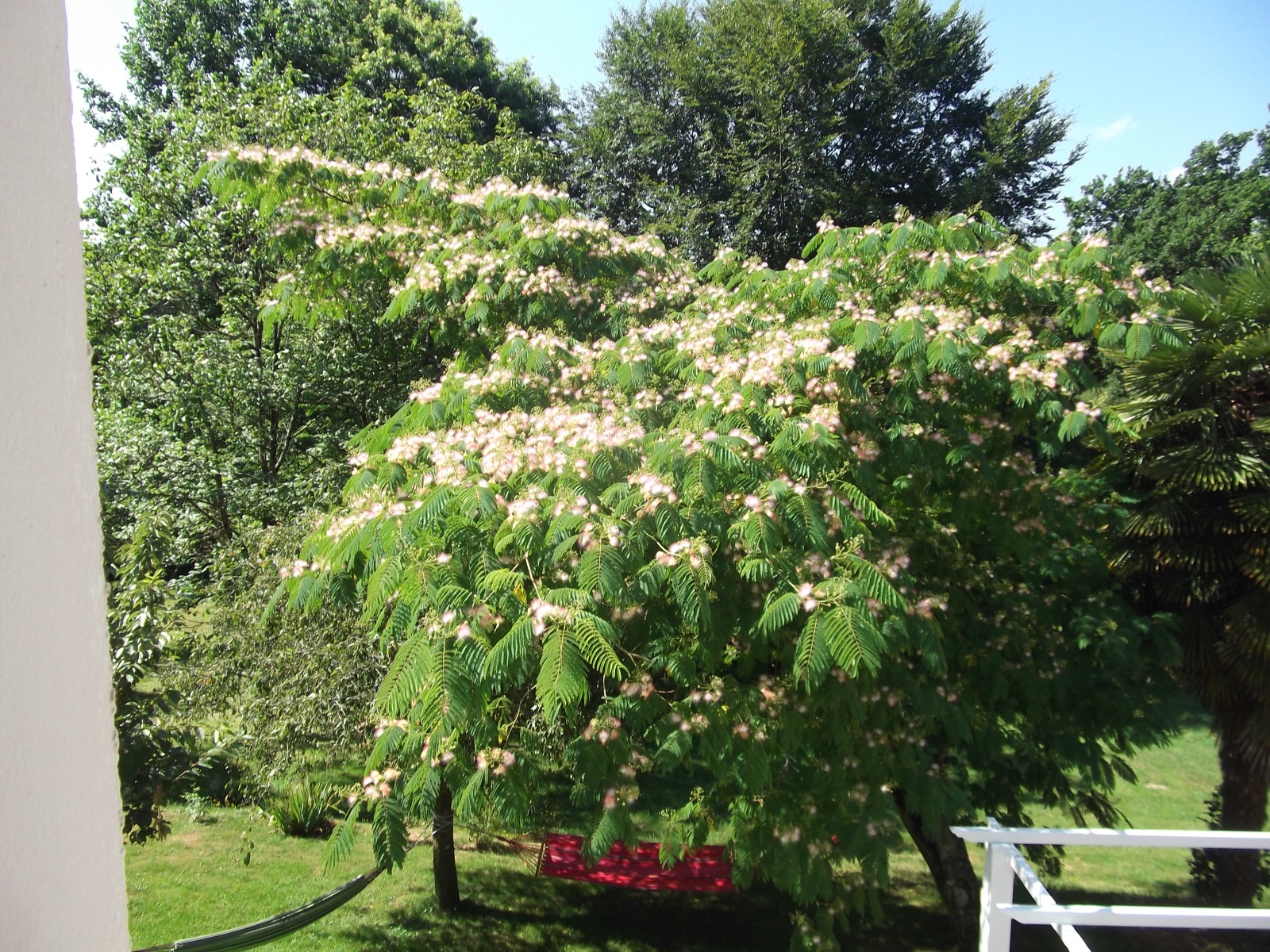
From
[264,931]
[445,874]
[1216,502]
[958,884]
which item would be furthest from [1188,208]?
[264,931]

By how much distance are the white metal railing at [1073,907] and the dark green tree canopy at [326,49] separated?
12.3m

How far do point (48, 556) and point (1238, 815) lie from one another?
7937mm

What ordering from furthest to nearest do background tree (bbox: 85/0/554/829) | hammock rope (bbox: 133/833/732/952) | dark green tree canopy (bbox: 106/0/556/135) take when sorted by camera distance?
dark green tree canopy (bbox: 106/0/556/135)
background tree (bbox: 85/0/554/829)
hammock rope (bbox: 133/833/732/952)

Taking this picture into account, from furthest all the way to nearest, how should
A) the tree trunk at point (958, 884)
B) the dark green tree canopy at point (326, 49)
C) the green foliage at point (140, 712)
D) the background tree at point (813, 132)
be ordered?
the background tree at point (813, 132), the dark green tree canopy at point (326, 49), the tree trunk at point (958, 884), the green foliage at point (140, 712)

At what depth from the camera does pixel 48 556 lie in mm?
815

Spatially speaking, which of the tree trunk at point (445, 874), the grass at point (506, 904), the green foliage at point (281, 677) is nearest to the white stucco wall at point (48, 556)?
the green foliage at point (281, 677)

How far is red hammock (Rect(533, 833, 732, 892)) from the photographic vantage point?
7.74m

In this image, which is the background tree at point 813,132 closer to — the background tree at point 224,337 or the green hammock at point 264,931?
the background tree at point 224,337

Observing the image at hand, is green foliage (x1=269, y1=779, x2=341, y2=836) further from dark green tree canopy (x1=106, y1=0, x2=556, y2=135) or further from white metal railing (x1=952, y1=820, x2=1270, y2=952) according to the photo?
dark green tree canopy (x1=106, y1=0, x2=556, y2=135)

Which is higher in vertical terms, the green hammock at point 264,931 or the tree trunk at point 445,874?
the green hammock at point 264,931

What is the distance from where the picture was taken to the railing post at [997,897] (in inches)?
87.3

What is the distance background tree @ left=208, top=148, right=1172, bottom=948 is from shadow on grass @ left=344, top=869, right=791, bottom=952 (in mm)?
1913

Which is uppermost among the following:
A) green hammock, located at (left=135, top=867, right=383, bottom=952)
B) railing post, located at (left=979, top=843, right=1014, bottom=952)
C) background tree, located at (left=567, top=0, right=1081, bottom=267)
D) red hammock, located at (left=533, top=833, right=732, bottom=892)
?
background tree, located at (left=567, top=0, right=1081, bottom=267)

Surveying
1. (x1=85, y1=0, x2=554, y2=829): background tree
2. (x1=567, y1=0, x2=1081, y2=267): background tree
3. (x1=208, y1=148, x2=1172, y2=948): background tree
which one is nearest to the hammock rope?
(x1=208, y1=148, x2=1172, y2=948): background tree
